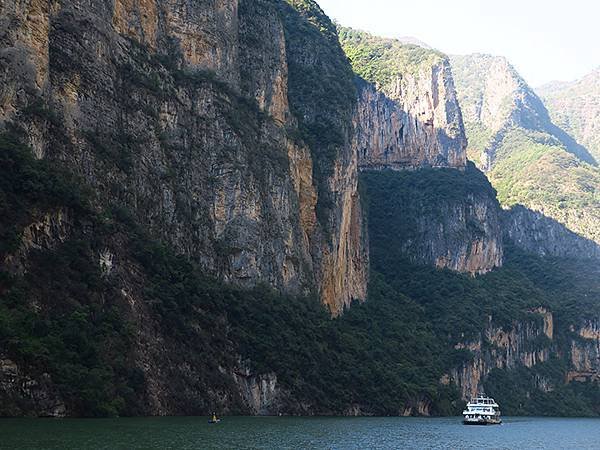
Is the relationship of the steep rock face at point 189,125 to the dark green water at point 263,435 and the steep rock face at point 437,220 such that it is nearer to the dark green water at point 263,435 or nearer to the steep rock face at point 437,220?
the dark green water at point 263,435

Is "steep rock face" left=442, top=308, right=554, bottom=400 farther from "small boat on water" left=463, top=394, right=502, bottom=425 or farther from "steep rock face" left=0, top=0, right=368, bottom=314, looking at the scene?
"small boat on water" left=463, top=394, right=502, bottom=425

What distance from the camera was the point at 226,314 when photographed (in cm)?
9656

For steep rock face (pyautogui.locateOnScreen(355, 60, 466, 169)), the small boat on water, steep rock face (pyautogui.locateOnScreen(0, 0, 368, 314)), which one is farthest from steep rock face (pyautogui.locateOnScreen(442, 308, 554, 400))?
steep rock face (pyautogui.locateOnScreen(355, 60, 466, 169))

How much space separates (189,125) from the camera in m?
104

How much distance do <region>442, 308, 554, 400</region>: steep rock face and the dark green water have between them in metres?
49.4

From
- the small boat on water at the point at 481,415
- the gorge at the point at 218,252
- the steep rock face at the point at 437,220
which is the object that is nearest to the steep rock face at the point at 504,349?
the gorge at the point at 218,252

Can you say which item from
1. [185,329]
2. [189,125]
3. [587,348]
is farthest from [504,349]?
[185,329]

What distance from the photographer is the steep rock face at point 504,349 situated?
148 m

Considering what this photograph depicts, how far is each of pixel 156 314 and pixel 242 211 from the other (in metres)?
23.3

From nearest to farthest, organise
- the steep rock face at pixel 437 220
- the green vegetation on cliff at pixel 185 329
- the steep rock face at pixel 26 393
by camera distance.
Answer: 1. the steep rock face at pixel 26 393
2. the green vegetation on cliff at pixel 185 329
3. the steep rock face at pixel 437 220

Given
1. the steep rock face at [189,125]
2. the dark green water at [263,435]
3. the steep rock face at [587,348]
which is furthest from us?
the steep rock face at [587,348]

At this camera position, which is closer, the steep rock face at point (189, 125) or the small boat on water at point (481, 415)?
the steep rock face at point (189, 125)

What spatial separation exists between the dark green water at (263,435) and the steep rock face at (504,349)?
49397mm

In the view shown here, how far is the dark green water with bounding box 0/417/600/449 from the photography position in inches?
2112
